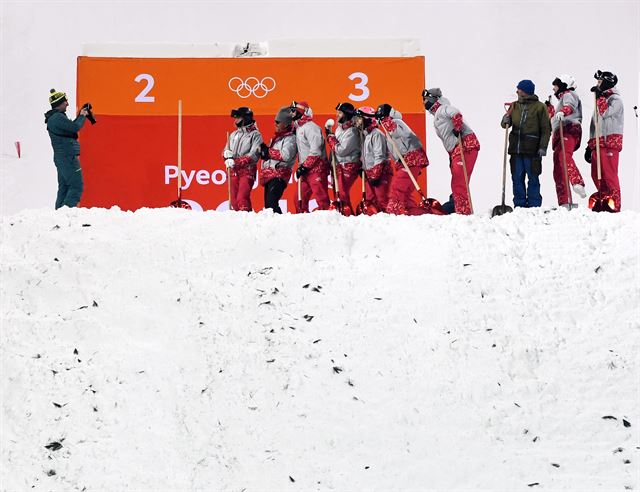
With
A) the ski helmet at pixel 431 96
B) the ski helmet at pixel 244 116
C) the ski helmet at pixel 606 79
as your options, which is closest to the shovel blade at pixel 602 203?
the ski helmet at pixel 606 79

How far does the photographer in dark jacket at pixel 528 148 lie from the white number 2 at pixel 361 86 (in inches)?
216

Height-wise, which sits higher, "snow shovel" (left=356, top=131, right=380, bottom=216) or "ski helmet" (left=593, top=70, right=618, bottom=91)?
"ski helmet" (left=593, top=70, right=618, bottom=91)

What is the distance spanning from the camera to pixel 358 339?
8266mm

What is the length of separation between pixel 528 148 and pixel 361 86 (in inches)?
236

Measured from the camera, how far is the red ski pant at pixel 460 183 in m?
12.7

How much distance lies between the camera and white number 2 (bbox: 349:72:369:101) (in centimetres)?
1766

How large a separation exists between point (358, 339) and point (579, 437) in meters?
1.89

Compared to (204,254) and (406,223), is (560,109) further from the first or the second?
(204,254)

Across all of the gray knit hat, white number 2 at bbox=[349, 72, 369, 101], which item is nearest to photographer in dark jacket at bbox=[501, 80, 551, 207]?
the gray knit hat

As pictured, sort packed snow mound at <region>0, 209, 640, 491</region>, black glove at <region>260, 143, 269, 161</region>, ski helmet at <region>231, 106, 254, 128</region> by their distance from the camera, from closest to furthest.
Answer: packed snow mound at <region>0, 209, 640, 491</region> → black glove at <region>260, 143, 269, 161</region> → ski helmet at <region>231, 106, 254, 128</region>

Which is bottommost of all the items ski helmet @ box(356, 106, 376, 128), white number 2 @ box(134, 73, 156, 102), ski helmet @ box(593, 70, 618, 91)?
ski helmet @ box(356, 106, 376, 128)

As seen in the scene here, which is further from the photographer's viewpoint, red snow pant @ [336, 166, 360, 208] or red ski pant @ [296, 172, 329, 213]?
red snow pant @ [336, 166, 360, 208]

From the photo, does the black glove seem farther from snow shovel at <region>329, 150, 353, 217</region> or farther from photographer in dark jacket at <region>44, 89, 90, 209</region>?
photographer in dark jacket at <region>44, 89, 90, 209</region>

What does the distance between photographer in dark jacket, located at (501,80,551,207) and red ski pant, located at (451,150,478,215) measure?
0.63 m
